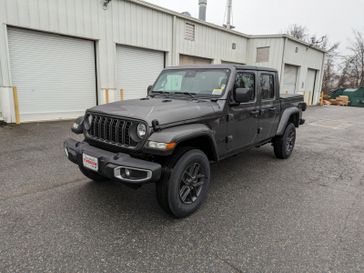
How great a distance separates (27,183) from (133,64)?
25.8 ft

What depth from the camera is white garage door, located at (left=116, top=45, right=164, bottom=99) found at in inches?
407

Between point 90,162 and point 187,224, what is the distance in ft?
4.27

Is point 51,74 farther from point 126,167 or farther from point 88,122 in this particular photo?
point 126,167

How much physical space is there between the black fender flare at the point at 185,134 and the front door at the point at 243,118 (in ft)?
1.69

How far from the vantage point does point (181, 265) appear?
220 cm

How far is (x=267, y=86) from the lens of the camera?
4.56m

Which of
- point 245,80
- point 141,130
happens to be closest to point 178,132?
point 141,130

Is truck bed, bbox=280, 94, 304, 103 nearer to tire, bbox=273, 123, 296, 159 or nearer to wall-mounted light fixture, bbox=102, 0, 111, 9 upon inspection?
tire, bbox=273, 123, 296, 159

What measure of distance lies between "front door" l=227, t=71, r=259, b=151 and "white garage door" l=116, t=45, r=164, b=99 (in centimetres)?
743

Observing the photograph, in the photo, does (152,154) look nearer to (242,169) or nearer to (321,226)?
(321,226)

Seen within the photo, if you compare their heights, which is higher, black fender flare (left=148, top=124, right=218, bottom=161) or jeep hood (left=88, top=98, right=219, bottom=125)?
jeep hood (left=88, top=98, right=219, bottom=125)

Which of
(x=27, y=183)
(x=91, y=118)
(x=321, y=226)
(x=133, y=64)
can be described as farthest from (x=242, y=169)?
(x=133, y=64)

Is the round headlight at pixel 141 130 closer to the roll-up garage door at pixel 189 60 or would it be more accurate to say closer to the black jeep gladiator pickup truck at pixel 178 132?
the black jeep gladiator pickup truck at pixel 178 132

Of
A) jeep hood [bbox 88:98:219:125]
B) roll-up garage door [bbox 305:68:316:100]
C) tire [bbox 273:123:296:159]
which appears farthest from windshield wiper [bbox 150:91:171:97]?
roll-up garage door [bbox 305:68:316:100]
